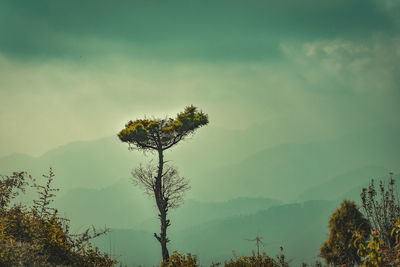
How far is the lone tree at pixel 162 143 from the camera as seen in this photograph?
2258 cm


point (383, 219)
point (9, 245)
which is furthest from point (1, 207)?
point (383, 219)

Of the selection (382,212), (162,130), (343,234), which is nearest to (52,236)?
(343,234)

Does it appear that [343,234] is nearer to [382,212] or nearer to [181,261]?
[382,212]

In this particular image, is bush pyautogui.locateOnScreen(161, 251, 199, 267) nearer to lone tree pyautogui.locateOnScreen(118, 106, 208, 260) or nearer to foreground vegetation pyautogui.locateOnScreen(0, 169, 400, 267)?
foreground vegetation pyautogui.locateOnScreen(0, 169, 400, 267)

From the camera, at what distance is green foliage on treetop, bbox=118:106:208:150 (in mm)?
23047

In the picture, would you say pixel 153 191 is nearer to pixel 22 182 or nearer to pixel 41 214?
pixel 22 182

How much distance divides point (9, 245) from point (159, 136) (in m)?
16.0

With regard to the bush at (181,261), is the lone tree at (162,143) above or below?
above

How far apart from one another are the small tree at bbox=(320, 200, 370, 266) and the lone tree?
11955 mm

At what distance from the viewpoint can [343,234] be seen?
1176cm

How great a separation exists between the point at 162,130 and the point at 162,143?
3.14 feet

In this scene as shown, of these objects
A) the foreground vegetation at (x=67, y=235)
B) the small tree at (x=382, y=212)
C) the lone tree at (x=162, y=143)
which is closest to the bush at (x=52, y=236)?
the foreground vegetation at (x=67, y=235)

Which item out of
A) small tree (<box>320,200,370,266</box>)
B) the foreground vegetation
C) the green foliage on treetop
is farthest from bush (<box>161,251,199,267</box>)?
the green foliage on treetop

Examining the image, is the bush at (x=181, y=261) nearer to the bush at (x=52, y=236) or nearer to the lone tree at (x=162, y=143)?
the bush at (x=52, y=236)
